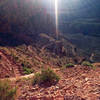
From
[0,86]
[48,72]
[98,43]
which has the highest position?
[0,86]

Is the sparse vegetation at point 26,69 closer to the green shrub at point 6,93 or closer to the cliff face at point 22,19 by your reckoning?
the green shrub at point 6,93

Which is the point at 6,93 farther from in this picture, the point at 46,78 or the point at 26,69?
the point at 26,69

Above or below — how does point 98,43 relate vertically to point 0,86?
below

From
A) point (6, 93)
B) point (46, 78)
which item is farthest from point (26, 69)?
point (6, 93)

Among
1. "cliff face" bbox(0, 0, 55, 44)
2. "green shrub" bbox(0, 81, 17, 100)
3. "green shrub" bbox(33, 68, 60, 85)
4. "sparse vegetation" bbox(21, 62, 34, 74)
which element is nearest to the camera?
"green shrub" bbox(0, 81, 17, 100)

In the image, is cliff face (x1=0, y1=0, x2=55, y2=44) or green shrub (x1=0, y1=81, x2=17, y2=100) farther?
cliff face (x1=0, y1=0, x2=55, y2=44)

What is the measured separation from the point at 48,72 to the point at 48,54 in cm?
2230

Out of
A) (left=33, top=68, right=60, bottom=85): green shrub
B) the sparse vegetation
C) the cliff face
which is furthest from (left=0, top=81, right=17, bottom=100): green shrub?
the cliff face

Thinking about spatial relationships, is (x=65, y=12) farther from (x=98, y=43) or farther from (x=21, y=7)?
(x=21, y=7)

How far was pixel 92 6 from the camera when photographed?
80562 millimetres

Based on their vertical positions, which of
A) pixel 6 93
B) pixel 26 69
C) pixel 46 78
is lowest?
pixel 26 69

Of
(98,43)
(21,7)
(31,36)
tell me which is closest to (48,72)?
(31,36)

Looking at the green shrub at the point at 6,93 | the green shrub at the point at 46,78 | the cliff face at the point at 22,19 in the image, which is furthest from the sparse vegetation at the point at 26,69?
the cliff face at the point at 22,19

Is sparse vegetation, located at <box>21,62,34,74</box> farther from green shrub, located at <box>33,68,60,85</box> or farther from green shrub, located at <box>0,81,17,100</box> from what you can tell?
green shrub, located at <box>0,81,17,100</box>
